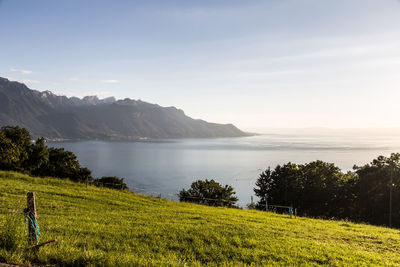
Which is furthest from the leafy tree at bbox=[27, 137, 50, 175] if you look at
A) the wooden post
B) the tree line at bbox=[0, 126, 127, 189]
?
the wooden post

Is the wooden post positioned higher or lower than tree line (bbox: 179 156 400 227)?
higher

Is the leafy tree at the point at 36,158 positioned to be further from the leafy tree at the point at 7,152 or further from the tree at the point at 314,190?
the tree at the point at 314,190

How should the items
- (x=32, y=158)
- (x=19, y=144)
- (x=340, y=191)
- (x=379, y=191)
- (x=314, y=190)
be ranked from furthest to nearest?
(x=32, y=158), (x=314, y=190), (x=19, y=144), (x=340, y=191), (x=379, y=191)

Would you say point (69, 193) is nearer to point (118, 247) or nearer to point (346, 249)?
point (118, 247)

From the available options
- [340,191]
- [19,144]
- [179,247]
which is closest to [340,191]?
[340,191]

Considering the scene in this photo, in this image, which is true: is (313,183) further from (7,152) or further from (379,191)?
(7,152)

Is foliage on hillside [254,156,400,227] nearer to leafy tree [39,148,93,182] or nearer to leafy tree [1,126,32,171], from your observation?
leafy tree [39,148,93,182]

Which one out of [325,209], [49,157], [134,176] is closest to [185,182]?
[134,176]

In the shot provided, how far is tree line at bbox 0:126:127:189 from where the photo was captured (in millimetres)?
44438

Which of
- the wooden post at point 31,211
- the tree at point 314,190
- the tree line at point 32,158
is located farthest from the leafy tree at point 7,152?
the tree at point 314,190

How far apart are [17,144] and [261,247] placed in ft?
181

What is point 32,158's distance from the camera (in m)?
54.9

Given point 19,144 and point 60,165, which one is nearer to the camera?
point 19,144

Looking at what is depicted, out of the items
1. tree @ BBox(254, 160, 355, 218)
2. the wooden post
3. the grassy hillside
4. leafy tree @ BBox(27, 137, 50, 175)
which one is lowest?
tree @ BBox(254, 160, 355, 218)
